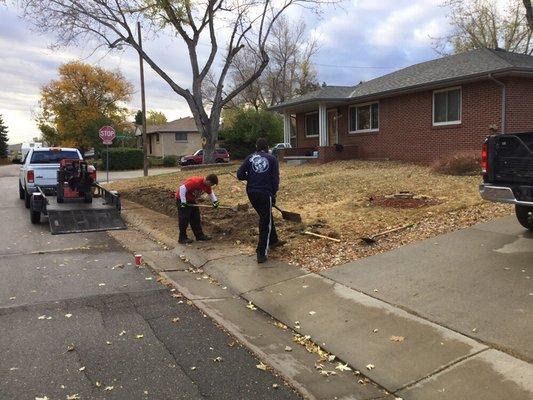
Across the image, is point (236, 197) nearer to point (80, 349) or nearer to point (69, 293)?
point (69, 293)

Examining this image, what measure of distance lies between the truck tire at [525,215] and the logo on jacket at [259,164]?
3.63 meters

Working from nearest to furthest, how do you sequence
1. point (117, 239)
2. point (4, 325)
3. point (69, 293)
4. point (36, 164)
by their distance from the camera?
1. point (4, 325)
2. point (69, 293)
3. point (117, 239)
4. point (36, 164)

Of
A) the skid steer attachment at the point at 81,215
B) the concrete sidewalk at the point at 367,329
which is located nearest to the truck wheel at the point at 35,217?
the skid steer attachment at the point at 81,215

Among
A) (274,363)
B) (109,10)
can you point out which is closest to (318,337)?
(274,363)

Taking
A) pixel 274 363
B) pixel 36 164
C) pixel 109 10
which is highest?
pixel 109 10

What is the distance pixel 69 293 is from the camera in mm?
6457

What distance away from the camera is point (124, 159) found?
4950cm

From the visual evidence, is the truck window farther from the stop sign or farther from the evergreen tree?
the evergreen tree

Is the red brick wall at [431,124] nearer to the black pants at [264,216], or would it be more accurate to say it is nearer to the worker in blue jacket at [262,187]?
the worker in blue jacket at [262,187]

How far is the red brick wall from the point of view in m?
17.3

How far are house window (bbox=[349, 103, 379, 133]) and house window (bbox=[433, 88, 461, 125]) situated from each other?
3299 mm

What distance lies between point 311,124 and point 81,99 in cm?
4201

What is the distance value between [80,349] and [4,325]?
3.80 ft

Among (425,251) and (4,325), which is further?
(425,251)
